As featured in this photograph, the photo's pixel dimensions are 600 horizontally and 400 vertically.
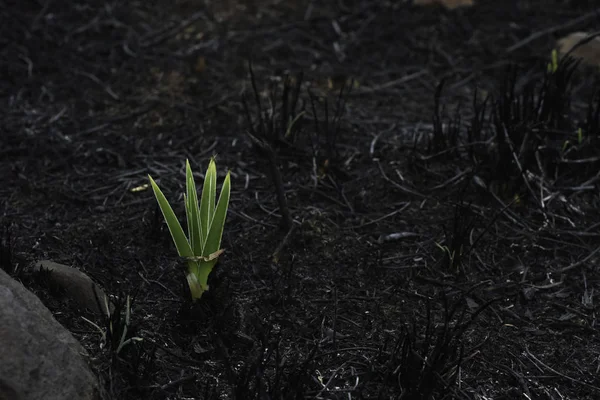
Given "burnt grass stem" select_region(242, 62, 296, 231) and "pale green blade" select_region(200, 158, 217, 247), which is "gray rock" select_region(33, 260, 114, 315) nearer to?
"pale green blade" select_region(200, 158, 217, 247)

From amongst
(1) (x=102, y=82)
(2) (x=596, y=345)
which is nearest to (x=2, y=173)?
(1) (x=102, y=82)

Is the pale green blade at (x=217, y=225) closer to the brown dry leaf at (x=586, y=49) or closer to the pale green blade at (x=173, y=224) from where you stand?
the pale green blade at (x=173, y=224)

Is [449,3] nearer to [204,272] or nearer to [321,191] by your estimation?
[321,191]

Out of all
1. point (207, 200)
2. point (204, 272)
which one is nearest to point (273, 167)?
point (207, 200)

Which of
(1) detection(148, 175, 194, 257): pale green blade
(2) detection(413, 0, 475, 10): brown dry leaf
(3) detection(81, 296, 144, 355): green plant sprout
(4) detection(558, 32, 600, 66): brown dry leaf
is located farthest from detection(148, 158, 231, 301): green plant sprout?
(2) detection(413, 0, 475, 10): brown dry leaf

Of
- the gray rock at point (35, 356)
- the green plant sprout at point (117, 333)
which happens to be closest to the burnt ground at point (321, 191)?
the green plant sprout at point (117, 333)

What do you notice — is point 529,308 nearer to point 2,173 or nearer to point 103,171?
point 103,171

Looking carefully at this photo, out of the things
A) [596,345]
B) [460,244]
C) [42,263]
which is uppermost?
[42,263]
